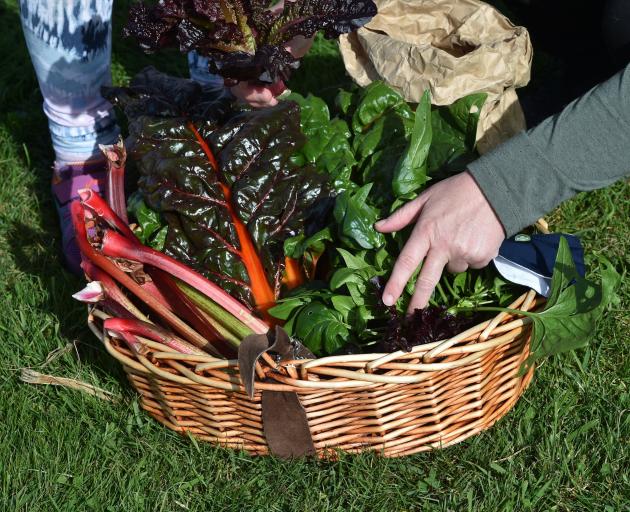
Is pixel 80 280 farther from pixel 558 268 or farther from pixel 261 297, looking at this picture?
pixel 558 268

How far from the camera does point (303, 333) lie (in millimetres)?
1819

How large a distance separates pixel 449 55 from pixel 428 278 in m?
0.79

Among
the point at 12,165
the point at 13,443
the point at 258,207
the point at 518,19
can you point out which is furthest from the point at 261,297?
the point at 518,19

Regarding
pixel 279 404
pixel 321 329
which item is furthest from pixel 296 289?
pixel 279 404

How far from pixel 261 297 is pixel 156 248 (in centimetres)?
30

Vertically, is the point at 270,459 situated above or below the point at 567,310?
below

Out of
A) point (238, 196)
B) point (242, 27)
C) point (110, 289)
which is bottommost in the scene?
point (110, 289)

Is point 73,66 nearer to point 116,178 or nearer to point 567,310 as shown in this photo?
point 116,178

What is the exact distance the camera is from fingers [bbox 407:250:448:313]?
5.54ft

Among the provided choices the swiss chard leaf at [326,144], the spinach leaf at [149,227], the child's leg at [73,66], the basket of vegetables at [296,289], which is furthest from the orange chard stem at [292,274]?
the child's leg at [73,66]

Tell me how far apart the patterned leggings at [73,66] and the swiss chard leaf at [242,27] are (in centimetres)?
50

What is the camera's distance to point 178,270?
1.91m

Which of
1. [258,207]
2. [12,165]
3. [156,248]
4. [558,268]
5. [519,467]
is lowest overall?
[12,165]

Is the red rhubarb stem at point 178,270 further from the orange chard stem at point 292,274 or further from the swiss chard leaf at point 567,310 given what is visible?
the swiss chard leaf at point 567,310
